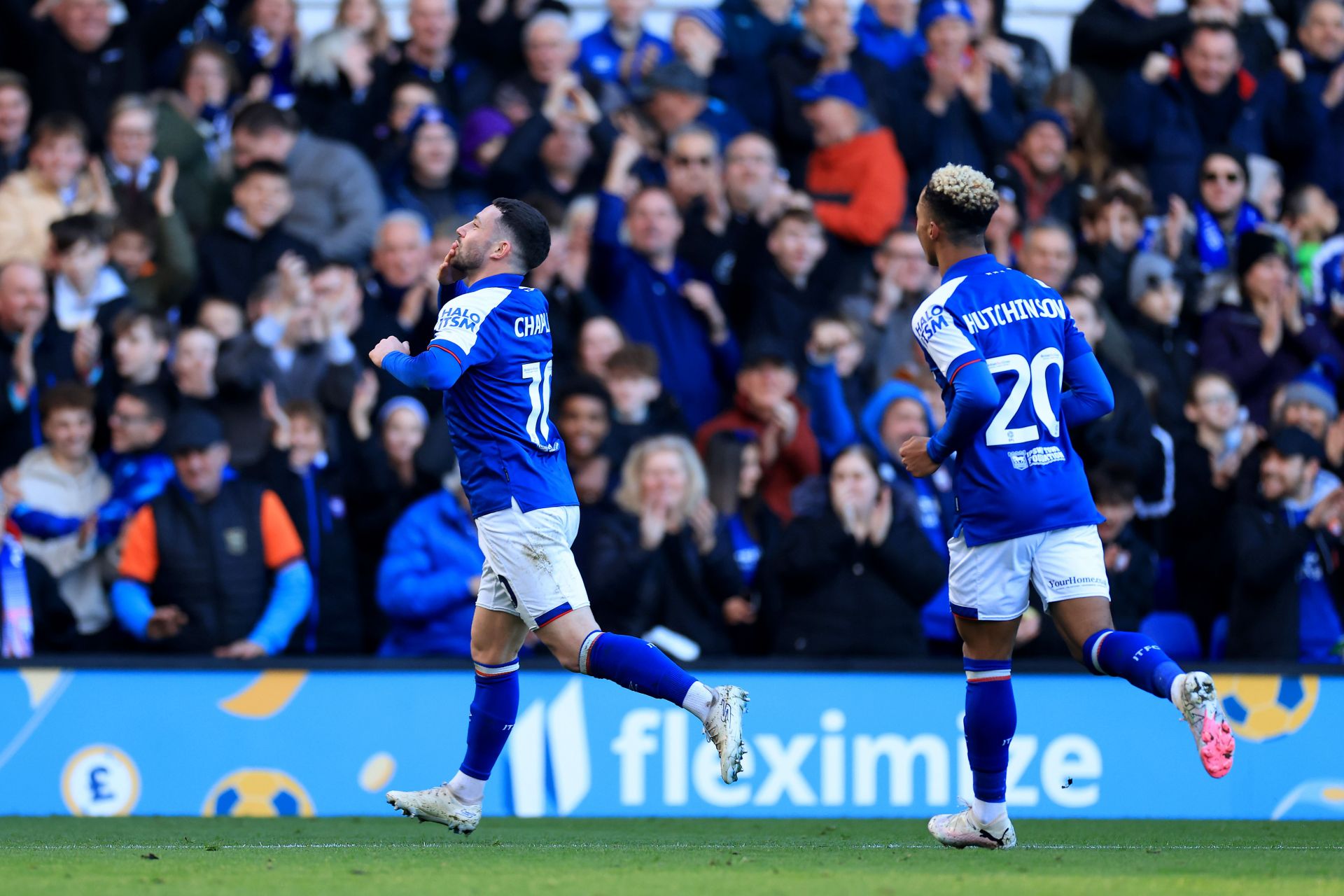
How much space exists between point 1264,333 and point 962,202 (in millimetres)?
5595

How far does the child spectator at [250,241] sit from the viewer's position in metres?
10.1

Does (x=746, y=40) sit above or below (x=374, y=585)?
above

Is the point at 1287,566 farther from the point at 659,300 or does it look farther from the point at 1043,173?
the point at 659,300

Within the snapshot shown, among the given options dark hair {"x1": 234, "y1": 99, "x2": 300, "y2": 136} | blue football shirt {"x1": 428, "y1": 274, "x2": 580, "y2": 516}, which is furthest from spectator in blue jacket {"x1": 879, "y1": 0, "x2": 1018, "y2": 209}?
blue football shirt {"x1": 428, "y1": 274, "x2": 580, "y2": 516}

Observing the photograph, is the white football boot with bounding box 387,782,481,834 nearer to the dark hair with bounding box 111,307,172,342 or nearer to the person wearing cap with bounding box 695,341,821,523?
the person wearing cap with bounding box 695,341,821,523

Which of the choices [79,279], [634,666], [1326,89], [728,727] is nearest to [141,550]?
[79,279]

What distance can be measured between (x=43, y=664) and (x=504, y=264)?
3513 millimetres

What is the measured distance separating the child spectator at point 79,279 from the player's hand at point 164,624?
196cm

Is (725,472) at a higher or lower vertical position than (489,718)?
higher

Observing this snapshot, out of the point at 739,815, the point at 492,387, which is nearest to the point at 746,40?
the point at 739,815

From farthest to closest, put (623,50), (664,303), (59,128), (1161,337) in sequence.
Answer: (623,50)
(1161,337)
(664,303)
(59,128)

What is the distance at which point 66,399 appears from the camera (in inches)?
351

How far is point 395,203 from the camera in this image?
35.5 ft

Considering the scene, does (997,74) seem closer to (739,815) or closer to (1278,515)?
(1278,515)
